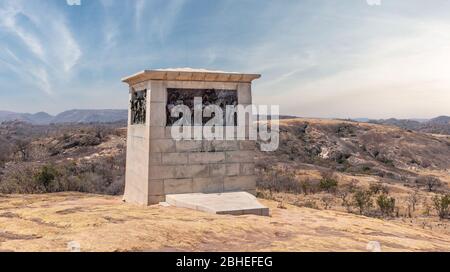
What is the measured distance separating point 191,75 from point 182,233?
4540mm

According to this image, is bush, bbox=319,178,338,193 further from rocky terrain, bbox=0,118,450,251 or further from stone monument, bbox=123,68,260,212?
stone monument, bbox=123,68,260,212

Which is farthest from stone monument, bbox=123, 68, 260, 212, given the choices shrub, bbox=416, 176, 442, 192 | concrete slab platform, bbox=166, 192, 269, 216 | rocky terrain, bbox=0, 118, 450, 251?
shrub, bbox=416, 176, 442, 192

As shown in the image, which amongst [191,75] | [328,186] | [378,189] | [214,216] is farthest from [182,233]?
[378,189]

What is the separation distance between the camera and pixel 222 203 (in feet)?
24.0

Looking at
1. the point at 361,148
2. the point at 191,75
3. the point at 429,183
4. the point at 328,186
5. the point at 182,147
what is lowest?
the point at 429,183

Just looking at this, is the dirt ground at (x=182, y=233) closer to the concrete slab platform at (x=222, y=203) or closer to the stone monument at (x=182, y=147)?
the concrete slab platform at (x=222, y=203)

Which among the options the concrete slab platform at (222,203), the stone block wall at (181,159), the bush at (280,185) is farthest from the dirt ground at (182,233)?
the bush at (280,185)

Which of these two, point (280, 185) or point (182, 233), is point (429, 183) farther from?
point (182, 233)

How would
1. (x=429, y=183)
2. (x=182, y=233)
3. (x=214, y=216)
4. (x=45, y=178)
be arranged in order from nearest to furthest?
(x=182, y=233) → (x=214, y=216) → (x=45, y=178) → (x=429, y=183)

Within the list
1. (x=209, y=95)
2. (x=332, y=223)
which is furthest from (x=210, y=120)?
(x=332, y=223)

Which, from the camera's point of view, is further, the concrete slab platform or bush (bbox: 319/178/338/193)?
bush (bbox: 319/178/338/193)

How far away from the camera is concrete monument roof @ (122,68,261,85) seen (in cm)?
836

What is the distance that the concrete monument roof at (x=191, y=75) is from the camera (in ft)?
27.4

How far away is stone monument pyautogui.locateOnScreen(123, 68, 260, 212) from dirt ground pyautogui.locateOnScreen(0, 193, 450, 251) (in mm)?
1784
